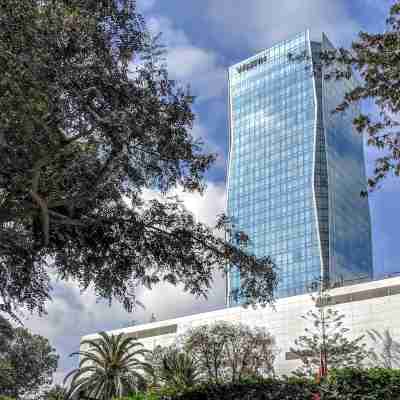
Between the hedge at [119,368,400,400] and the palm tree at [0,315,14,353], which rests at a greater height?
the palm tree at [0,315,14,353]

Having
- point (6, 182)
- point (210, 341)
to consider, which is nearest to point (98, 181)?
point (6, 182)

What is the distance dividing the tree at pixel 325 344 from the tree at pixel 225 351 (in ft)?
8.44

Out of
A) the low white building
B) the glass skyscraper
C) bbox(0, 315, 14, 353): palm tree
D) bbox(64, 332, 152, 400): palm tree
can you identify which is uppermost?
the glass skyscraper

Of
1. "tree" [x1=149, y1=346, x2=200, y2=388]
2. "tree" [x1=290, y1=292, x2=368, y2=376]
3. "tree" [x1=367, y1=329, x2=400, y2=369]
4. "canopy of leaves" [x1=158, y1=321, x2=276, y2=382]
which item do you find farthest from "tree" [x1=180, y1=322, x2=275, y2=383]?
"tree" [x1=367, y1=329, x2=400, y2=369]

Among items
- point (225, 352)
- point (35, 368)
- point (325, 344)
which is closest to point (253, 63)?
point (35, 368)

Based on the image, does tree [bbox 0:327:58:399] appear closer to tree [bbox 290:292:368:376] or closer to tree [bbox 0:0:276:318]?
tree [bbox 290:292:368:376]

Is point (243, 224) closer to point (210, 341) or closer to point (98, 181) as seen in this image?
point (210, 341)

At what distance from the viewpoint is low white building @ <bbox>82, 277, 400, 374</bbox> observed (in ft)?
120

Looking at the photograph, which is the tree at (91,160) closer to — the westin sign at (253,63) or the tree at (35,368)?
the tree at (35,368)

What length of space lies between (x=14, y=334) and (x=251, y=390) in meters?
5.81

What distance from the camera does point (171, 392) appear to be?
51.8ft

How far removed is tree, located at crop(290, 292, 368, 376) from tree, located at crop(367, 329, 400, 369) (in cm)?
77

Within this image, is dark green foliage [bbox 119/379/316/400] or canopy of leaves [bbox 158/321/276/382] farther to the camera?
canopy of leaves [bbox 158/321/276/382]

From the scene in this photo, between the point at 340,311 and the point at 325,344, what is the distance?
16.7ft
